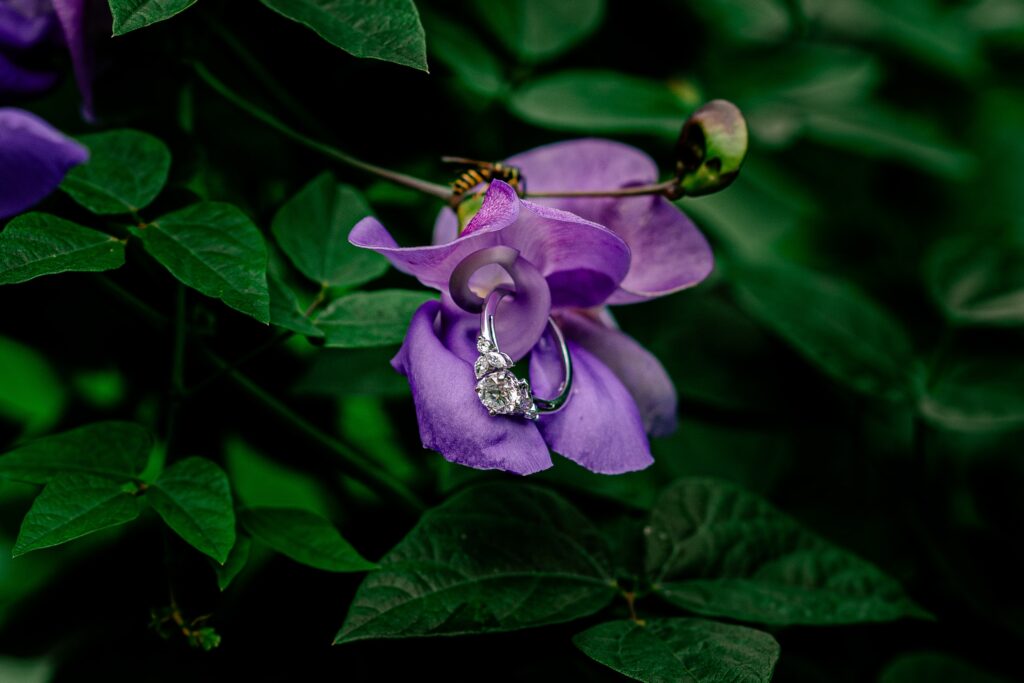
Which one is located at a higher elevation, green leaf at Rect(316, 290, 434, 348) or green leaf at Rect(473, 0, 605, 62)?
green leaf at Rect(473, 0, 605, 62)

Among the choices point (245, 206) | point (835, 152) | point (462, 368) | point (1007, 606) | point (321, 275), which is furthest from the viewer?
point (835, 152)

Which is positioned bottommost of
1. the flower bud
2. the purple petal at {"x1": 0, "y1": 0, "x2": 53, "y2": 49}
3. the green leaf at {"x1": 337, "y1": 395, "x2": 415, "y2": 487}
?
the green leaf at {"x1": 337, "y1": 395, "x2": 415, "y2": 487}

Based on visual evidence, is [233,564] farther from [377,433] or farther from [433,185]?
[377,433]

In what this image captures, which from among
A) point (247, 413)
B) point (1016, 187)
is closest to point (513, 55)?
point (247, 413)

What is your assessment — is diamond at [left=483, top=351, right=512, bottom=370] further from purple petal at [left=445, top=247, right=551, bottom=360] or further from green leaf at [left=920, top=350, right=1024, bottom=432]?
green leaf at [left=920, top=350, right=1024, bottom=432]

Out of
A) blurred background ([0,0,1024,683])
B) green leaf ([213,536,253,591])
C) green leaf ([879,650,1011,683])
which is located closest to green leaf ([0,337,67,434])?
blurred background ([0,0,1024,683])

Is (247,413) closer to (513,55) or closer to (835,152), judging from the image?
(513,55)
